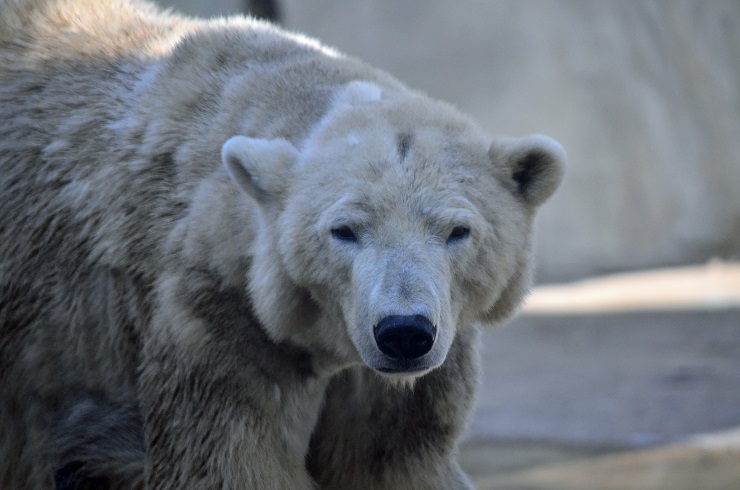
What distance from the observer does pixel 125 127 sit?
3.56 metres

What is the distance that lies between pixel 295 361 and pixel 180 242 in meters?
0.49

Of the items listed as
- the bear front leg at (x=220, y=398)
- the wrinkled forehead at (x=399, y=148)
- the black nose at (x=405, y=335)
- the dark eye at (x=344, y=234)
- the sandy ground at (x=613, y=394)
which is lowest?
the sandy ground at (x=613, y=394)

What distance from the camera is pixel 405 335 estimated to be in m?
2.68

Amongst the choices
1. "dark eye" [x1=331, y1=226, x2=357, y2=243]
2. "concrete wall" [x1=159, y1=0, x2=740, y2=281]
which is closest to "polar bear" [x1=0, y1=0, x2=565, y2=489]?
"dark eye" [x1=331, y1=226, x2=357, y2=243]

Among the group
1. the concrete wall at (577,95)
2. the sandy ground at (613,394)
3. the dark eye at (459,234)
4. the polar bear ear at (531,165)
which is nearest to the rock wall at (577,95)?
the concrete wall at (577,95)

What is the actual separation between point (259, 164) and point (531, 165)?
796 millimetres

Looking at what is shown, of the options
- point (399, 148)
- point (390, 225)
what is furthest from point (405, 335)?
point (399, 148)

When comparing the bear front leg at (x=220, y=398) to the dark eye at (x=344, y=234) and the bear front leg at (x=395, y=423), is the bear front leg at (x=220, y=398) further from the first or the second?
the dark eye at (x=344, y=234)

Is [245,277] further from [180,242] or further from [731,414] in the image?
[731,414]

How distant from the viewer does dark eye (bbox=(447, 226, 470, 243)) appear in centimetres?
290

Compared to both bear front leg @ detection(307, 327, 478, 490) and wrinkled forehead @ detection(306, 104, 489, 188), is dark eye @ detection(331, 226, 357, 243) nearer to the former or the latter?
wrinkled forehead @ detection(306, 104, 489, 188)

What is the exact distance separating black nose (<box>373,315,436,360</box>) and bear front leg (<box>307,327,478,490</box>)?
71 cm

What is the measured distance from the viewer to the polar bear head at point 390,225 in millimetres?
2777

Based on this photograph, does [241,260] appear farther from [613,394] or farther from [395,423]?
[613,394]
